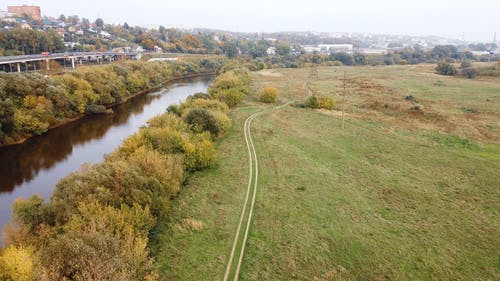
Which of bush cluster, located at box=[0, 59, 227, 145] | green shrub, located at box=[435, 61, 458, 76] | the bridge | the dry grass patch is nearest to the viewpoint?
the dry grass patch

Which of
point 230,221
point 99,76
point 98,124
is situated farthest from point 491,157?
point 99,76

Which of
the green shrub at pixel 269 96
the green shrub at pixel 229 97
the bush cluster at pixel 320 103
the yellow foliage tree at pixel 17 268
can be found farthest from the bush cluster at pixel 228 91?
the yellow foliage tree at pixel 17 268

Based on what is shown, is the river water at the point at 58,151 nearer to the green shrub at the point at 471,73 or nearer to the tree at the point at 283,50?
the green shrub at the point at 471,73

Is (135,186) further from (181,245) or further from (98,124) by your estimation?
(98,124)

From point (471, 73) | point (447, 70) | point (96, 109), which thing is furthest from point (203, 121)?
point (447, 70)

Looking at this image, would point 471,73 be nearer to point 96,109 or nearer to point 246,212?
point 246,212

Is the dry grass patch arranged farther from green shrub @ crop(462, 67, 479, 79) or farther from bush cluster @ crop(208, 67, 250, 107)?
green shrub @ crop(462, 67, 479, 79)

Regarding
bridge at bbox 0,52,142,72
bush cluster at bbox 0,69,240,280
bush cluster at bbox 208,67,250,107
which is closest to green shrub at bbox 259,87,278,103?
bush cluster at bbox 208,67,250,107
